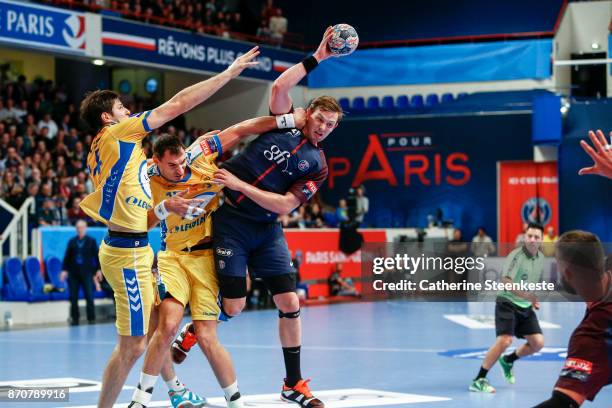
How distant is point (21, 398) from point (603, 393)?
5640mm

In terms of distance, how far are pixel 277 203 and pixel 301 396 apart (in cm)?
161

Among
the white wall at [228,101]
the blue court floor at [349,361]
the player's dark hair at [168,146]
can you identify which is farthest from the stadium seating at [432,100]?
the player's dark hair at [168,146]

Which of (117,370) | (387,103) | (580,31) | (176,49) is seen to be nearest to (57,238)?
(176,49)

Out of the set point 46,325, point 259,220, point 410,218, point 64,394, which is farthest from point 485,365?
point 410,218

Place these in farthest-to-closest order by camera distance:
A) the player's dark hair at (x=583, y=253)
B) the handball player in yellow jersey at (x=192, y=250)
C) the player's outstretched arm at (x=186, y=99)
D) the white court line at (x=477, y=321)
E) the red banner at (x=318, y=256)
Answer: the red banner at (x=318, y=256) → the white court line at (x=477, y=321) → the handball player in yellow jersey at (x=192, y=250) → the player's outstretched arm at (x=186, y=99) → the player's dark hair at (x=583, y=253)

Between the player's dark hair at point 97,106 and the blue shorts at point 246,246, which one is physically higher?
the player's dark hair at point 97,106

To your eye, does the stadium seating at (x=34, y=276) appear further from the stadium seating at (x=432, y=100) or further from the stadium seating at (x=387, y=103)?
the stadium seating at (x=432, y=100)

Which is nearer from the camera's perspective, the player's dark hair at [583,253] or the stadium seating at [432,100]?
the player's dark hair at [583,253]

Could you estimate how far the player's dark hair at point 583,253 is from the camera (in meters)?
5.50

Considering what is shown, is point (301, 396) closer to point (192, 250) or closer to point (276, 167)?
point (192, 250)

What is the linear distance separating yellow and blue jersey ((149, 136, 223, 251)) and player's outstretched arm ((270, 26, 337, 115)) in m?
0.57

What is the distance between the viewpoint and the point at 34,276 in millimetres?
18188

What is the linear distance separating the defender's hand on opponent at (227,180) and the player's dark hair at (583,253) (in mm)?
2794

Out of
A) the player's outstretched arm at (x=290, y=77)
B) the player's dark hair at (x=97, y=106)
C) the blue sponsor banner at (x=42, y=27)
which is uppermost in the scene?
the blue sponsor banner at (x=42, y=27)
